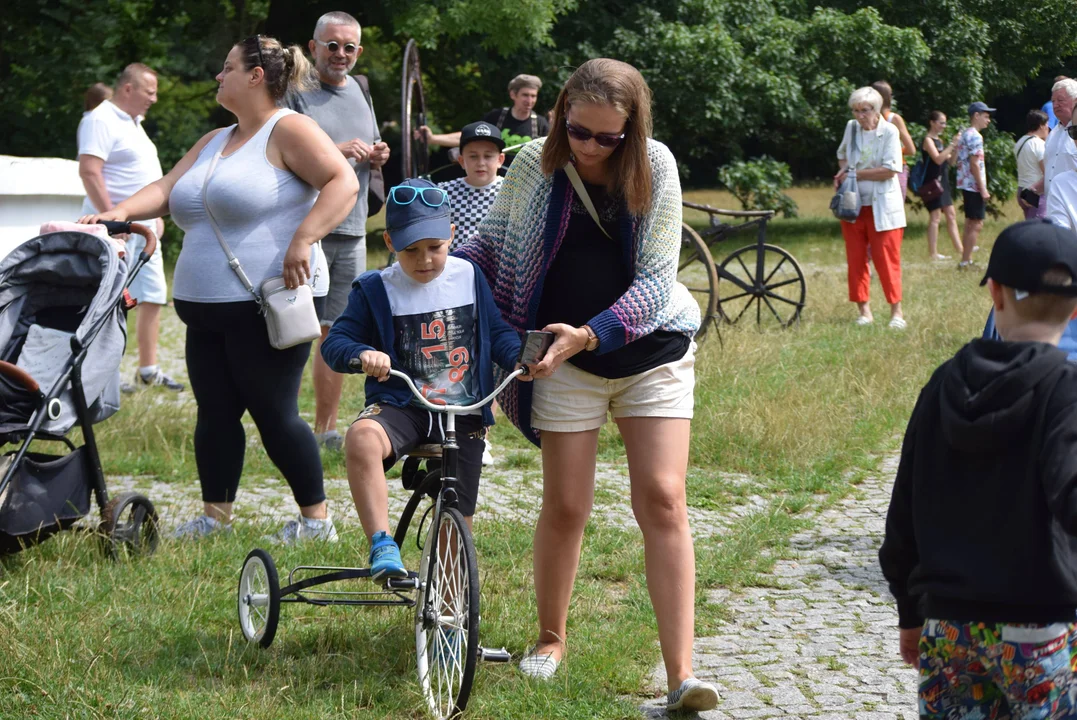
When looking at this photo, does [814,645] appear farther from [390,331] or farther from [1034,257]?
[1034,257]

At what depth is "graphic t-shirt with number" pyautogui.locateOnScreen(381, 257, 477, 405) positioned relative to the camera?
4004 mm

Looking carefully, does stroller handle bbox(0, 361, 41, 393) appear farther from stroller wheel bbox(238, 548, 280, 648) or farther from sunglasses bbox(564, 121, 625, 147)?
sunglasses bbox(564, 121, 625, 147)

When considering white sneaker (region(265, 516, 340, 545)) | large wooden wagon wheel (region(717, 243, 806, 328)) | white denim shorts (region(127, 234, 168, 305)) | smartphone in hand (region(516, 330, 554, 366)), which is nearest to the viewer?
smartphone in hand (region(516, 330, 554, 366))

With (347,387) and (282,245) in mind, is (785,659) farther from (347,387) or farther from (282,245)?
(347,387)

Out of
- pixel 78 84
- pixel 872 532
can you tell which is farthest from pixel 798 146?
pixel 872 532

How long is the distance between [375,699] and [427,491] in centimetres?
64

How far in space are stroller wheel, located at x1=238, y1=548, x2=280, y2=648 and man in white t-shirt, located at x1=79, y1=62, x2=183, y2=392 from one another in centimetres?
512

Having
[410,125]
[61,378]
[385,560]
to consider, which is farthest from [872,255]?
[385,560]

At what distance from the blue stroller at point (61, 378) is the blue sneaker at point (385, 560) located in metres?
1.72

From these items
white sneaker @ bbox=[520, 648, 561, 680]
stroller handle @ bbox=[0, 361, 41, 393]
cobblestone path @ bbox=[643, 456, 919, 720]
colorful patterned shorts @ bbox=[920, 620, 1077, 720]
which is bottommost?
cobblestone path @ bbox=[643, 456, 919, 720]

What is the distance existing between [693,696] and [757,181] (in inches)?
821

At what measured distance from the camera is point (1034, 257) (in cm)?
247

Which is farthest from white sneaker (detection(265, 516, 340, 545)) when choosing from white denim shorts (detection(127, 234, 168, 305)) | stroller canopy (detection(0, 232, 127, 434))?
white denim shorts (detection(127, 234, 168, 305))

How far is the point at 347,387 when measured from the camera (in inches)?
380
